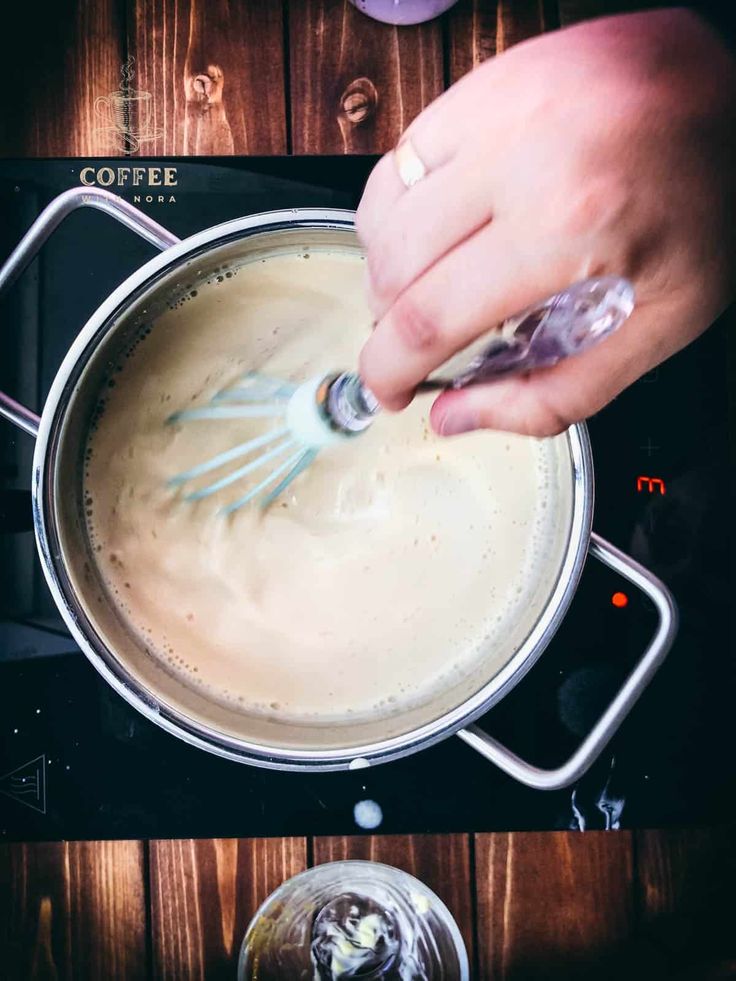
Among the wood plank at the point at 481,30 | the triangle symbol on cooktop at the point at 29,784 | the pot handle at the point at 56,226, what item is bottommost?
the triangle symbol on cooktop at the point at 29,784

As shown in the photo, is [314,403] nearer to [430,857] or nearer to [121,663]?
[121,663]

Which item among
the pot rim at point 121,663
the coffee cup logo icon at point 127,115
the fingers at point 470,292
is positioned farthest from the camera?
the coffee cup logo icon at point 127,115

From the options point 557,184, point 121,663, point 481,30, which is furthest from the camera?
point 481,30

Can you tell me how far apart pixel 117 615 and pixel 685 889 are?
53 centimetres

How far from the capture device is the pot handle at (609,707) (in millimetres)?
588

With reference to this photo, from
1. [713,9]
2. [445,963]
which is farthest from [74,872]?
[713,9]

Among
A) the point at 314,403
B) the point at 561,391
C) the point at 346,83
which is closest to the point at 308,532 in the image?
the point at 314,403

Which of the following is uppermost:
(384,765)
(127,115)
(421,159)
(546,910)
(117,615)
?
(127,115)

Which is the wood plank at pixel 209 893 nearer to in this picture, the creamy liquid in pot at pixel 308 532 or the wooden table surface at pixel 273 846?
the wooden table surface at pixel 273 846

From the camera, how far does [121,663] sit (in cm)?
55

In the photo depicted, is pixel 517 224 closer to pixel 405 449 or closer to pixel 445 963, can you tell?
pixel 405 449

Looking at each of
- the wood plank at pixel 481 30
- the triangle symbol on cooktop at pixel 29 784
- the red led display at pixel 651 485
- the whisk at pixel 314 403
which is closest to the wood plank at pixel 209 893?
the triangle symbol on cooktop at pixel 29 784

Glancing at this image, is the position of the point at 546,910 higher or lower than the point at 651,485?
lower

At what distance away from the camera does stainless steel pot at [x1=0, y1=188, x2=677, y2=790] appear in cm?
53
